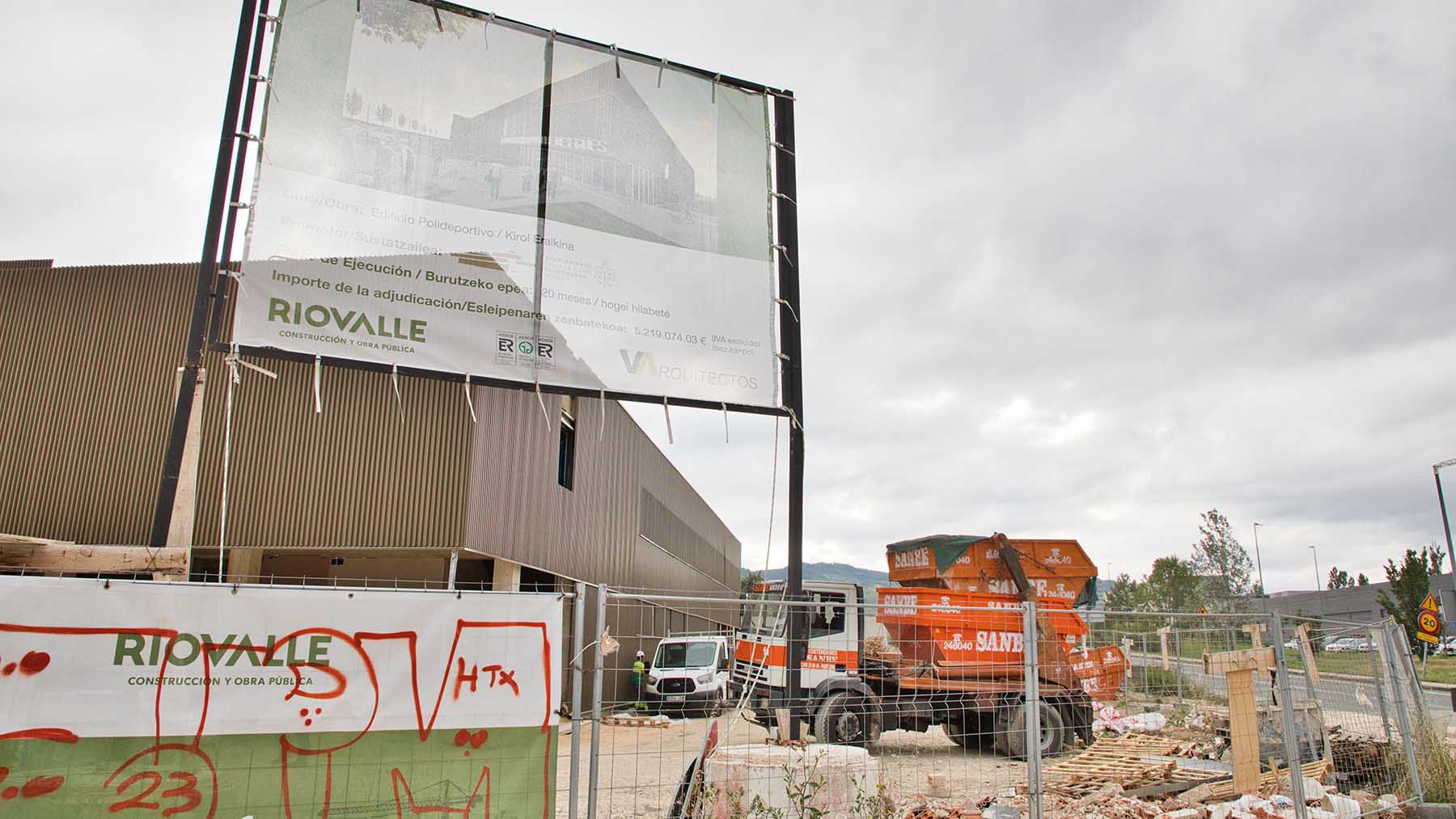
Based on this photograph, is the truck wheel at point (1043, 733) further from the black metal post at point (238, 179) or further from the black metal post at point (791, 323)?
the black metal post at point (238, 179)

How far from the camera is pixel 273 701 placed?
5379mm

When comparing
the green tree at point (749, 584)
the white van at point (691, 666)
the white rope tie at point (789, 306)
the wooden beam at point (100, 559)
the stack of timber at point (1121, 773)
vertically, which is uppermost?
the white rope tie at point (789, 306)

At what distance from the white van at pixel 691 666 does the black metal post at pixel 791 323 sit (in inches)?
480

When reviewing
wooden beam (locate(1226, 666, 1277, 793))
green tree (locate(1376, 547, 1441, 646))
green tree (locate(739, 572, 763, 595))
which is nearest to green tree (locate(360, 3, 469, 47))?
wooden beam (locate(1226, 666, 1277, 793))

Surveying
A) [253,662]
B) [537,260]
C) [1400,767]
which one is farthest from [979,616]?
[253,662]

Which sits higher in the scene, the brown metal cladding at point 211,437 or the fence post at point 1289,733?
the brown metal cladding at point 211,437

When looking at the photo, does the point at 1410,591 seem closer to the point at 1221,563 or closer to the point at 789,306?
the point at 1221,563

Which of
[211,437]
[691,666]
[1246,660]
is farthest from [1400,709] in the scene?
[211,437]

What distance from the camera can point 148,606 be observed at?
5.32 metres

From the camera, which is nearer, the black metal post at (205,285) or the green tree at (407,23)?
the black metal post at (205,285)

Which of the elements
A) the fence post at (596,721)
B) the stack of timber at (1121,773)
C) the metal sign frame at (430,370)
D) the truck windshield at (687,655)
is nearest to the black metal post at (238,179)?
the metal sign frame at (430,370)

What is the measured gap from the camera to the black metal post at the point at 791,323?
414 inches

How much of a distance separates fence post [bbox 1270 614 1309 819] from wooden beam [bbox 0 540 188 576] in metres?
9.06

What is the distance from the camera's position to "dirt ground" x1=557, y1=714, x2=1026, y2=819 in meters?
9.87
